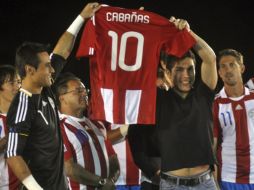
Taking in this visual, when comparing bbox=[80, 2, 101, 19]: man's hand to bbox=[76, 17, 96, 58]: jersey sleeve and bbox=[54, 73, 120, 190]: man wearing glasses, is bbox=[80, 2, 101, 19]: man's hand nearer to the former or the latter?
bbox=[76, 17, 96, 58]: jersey sleeve

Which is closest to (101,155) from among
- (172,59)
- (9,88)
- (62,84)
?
(62,84)

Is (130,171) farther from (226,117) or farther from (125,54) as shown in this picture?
(125,54)

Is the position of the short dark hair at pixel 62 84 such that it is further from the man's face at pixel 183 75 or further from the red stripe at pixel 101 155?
the man's face at pixel 183 75

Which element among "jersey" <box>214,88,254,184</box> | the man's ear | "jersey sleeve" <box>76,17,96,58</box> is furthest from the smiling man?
the man's ear

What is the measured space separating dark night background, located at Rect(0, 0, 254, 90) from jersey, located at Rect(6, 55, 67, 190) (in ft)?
9.70

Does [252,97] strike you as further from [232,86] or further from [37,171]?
[37,171]

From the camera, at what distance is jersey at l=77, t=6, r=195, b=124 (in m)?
3.43

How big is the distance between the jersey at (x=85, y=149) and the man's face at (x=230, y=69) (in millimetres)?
1171

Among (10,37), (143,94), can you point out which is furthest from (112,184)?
(10,37)

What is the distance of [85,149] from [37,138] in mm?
708

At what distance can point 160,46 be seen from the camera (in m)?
3.44

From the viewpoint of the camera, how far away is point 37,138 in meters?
3.02

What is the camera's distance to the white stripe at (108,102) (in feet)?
11.4

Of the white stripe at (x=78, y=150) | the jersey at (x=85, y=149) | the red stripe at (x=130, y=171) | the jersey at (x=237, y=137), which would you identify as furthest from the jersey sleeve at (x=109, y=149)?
the jersey at (x=237, y=137)
